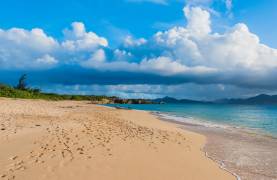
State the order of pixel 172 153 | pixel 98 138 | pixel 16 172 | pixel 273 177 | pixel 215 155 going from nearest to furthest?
pixel 16 172, pixel 273 177, pixel 172 153, pixel 215 155, pixel 98 138

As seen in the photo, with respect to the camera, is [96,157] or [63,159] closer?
[63,159]

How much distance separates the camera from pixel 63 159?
949 centimetres

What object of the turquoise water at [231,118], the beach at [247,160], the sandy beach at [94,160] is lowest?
the turquoise water at [231,118]

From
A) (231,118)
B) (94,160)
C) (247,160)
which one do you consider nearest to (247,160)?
(247,160)

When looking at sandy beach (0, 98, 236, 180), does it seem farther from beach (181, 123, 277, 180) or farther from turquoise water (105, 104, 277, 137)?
turquoise water (105, 104, 277, 137)

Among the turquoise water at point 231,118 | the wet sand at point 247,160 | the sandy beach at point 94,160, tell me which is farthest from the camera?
the turquoise water at point 231,118

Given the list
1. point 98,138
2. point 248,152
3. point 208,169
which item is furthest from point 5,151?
point 248,152

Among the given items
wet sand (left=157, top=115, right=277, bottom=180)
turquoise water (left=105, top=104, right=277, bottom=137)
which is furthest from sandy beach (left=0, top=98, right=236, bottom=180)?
turquoise water (left=105, top=104, right=277, bottom=137)

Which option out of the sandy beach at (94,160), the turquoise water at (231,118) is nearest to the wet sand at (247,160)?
the sandy beach at (94,160)

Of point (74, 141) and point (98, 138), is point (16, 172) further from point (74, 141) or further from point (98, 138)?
point (98, 138)

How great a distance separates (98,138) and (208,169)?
21.3 feet

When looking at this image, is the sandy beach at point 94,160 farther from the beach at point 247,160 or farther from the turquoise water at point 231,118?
the turquoise water at point 231,118

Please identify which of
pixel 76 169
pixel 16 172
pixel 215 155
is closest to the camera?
pixel 16 172

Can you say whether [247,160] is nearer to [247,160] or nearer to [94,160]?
[247,160]
